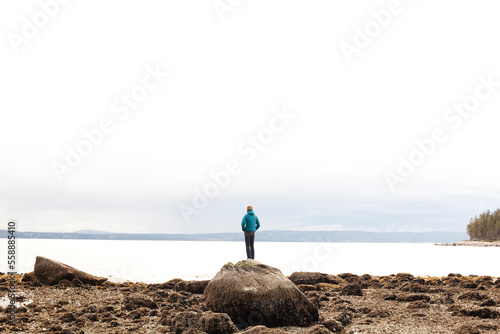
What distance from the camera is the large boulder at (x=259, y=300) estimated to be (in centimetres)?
1105

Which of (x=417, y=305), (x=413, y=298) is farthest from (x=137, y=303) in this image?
(x=413, y=298)

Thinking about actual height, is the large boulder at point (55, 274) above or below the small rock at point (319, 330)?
above

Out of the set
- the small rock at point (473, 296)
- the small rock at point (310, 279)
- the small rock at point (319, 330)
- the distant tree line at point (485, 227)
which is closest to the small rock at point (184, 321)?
the small rock at point (319, 330)

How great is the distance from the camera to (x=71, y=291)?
16.6 metres

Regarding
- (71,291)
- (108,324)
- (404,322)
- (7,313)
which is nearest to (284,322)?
(404,322)

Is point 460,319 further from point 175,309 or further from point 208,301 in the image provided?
point 175,309

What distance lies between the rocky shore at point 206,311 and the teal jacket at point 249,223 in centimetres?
380

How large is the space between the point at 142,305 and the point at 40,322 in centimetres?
280

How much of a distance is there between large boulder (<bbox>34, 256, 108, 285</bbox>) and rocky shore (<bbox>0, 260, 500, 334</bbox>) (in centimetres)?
25

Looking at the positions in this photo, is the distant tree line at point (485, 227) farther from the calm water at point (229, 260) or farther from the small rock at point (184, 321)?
the small rock at point (184, 321)

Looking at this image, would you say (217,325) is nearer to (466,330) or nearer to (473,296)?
(466,330)

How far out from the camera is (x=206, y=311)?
11641mm

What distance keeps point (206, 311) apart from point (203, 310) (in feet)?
0.95

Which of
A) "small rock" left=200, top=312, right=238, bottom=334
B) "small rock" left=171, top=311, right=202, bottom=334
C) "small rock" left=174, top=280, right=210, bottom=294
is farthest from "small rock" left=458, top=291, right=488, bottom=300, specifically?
"small rock" left=171, top=311, right=202, bottom=334
